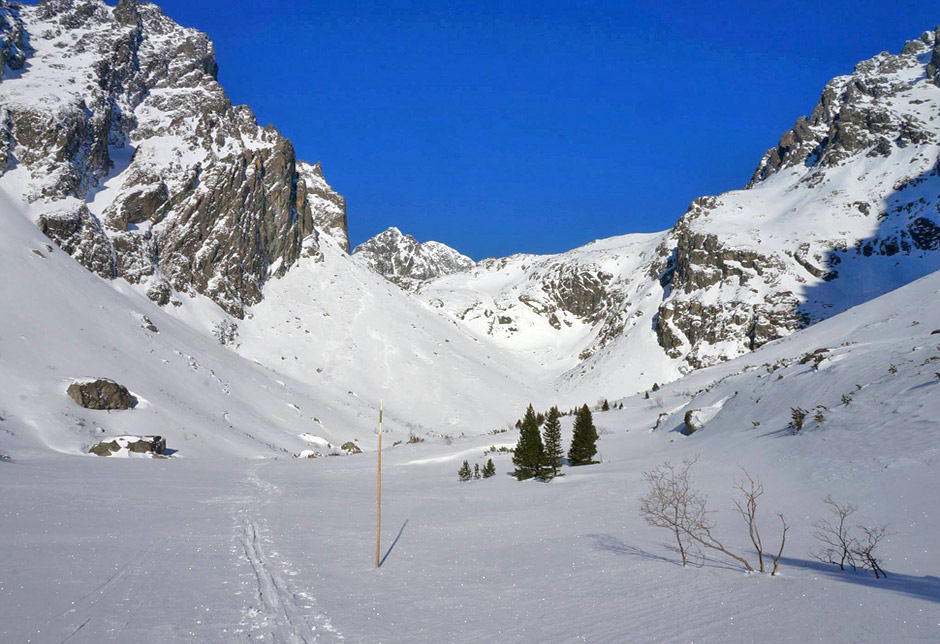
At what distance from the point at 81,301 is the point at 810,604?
65.0 meters

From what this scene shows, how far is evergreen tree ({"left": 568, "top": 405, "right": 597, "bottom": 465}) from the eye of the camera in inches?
895

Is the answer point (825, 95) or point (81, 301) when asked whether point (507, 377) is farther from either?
point (825, 95)

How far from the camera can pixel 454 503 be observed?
16.6 meters

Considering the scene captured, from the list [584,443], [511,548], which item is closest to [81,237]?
[584,443]

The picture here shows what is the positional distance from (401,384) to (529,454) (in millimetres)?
63675

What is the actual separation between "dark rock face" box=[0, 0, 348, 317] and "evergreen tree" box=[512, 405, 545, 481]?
69.6 metres

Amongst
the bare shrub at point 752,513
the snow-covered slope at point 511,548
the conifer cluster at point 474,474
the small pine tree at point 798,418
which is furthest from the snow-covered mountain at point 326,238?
the bare shrub at point 752,513

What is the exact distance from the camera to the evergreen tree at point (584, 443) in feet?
74.6

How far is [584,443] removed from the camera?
2284 cm

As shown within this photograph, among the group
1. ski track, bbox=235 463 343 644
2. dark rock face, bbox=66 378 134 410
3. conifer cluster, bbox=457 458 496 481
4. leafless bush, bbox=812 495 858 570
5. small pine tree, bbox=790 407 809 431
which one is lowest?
conifer cluster, bbox=457 458 496 481

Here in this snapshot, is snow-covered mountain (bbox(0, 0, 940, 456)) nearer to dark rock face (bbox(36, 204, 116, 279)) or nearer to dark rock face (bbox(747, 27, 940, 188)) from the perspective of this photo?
dark rock face (bbox(36, 204, 116, 279))

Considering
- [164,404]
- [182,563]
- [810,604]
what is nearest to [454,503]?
[182,563]

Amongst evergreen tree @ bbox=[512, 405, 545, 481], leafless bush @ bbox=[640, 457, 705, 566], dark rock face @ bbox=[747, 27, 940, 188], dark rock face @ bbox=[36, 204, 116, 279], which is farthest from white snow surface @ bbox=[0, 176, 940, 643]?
dark rock face @ bbox=[747, 27, 940, 188]

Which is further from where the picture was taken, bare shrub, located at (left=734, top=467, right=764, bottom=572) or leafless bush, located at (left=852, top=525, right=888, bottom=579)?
bare shrub, located at (left=734, top=467, right=764, bottom=572)
